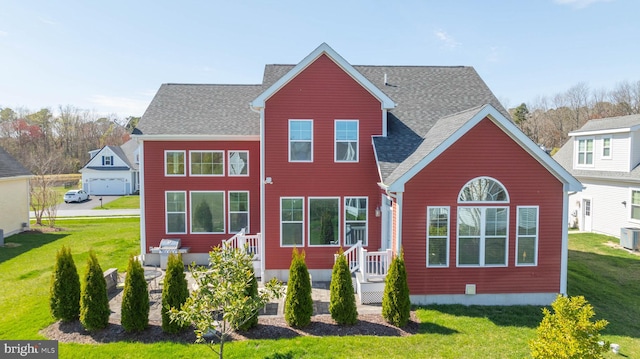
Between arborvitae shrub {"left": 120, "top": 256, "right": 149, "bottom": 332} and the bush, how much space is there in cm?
796

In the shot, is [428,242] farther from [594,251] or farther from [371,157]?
[594,251]

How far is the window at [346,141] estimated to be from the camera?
11.9m

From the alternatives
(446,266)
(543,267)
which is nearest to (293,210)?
(446,266)

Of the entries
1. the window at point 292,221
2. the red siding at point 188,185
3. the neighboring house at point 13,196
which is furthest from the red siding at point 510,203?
the neighboring house at point 13,196

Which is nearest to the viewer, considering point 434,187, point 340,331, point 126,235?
point 340,331

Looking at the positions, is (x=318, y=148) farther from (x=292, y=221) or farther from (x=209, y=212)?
(x=209, y=212)

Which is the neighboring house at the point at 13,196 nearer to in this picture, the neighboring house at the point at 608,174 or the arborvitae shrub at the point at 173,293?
the arborvitae shrub at the point at 173,293

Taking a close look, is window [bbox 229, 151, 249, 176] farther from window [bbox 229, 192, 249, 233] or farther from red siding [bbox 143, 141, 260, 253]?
window [bbox 229, 192, 249, 233]

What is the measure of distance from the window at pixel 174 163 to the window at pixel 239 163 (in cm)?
187

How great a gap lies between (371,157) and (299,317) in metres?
5.74

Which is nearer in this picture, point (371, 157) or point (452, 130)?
point (452, 130)

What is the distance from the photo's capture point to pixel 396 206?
Result: 32.9 feet

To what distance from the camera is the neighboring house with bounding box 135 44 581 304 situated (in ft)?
32.4

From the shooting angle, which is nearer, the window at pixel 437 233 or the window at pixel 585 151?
the window at pixel 437 233
